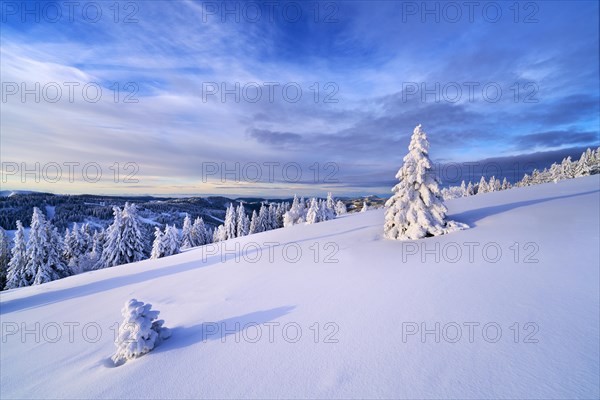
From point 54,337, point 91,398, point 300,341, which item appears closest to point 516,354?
point 300,341

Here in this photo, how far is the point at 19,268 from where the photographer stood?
26250 millimetres

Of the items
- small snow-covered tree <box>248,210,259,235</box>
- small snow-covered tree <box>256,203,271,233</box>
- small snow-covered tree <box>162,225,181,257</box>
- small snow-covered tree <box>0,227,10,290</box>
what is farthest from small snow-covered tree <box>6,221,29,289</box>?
small snow-covered tree <box>256,203,271,233</box>

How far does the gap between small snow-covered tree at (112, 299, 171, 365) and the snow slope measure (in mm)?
253

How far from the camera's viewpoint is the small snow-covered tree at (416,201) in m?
11.5

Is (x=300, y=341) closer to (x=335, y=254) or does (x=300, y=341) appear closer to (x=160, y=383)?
(x=160, y=383)

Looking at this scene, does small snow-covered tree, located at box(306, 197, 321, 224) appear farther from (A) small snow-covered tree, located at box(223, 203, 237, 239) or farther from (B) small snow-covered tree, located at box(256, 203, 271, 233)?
(A) small snow-covered tree, located at box(223, 203, 237, 239)

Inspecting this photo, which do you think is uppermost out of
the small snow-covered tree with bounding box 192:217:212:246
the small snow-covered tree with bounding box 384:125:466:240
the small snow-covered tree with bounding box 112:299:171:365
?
the small snow-covered tree with bounding box 384:125:466:240

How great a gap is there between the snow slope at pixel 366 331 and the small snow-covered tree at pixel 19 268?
77.6 feet

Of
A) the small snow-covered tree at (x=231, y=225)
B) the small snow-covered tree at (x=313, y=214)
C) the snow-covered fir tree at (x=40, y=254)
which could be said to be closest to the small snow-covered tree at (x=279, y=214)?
the small snow-covered tree at (x=231, y=225)

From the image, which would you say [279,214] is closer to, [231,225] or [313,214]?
[231,225]

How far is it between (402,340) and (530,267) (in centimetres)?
476

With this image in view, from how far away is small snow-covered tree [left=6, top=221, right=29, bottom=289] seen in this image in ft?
84.8

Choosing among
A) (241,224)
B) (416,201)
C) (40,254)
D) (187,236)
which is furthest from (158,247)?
(416,201)

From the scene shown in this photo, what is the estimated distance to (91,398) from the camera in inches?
159
